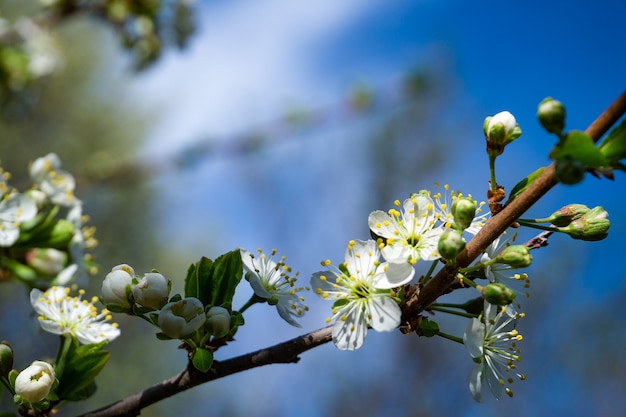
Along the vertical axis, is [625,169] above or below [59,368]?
above

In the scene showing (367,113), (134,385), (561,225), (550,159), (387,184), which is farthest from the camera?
(387,184)

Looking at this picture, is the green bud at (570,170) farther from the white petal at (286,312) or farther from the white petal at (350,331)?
the white petal at (286,312)

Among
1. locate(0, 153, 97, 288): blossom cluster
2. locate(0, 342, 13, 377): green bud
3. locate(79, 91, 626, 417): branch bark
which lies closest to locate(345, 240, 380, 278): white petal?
locate(79, 91, 626, 417): branch bark

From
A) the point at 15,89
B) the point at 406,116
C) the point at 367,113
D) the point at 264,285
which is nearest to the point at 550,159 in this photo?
the point at 264,285

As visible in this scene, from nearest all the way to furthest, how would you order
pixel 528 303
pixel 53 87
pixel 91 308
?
pixel 91 308 < pixel 528 303 < pixel 53 87

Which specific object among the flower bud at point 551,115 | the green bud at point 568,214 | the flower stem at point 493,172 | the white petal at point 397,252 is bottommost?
the white petal at point 397,252

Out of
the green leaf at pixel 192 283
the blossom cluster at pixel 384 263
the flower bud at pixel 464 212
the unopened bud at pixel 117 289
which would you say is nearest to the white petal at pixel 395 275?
the blossom cluster at pixel 384 263

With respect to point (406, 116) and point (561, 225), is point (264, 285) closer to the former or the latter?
point (561, 225)
